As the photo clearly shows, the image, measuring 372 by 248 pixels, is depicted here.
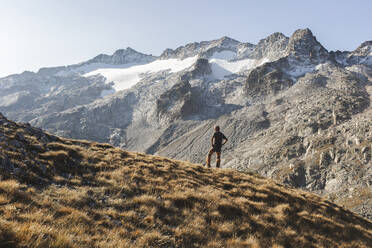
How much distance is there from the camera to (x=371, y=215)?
52812mm

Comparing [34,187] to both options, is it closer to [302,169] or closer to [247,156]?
[302,169]

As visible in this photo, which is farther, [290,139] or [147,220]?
[290,139]

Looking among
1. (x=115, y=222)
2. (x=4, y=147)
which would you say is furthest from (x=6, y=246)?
(x=4, y=147)

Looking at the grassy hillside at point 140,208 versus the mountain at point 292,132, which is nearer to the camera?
the grassy hillside at point 140,208

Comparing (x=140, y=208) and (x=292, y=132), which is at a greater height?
(x=140, y=208)

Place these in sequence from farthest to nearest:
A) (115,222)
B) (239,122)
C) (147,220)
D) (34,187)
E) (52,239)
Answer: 1. (239,122)
2. (34,187)
3. (147,220)
4. (115,222)
5. (52,239)

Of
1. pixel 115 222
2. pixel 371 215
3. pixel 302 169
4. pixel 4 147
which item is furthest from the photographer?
pixel 302 169

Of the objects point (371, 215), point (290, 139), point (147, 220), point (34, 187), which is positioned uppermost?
point (34, 187)

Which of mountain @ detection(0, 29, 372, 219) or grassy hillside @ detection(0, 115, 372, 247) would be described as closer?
grassy hillside @ detection(0, 115, 372, 247)

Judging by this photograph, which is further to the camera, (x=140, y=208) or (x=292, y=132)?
(x=292, y=132)

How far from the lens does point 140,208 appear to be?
819 cm

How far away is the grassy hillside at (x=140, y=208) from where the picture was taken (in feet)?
19.1

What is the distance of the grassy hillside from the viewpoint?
583 centimetres

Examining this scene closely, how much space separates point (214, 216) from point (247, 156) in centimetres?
10032
